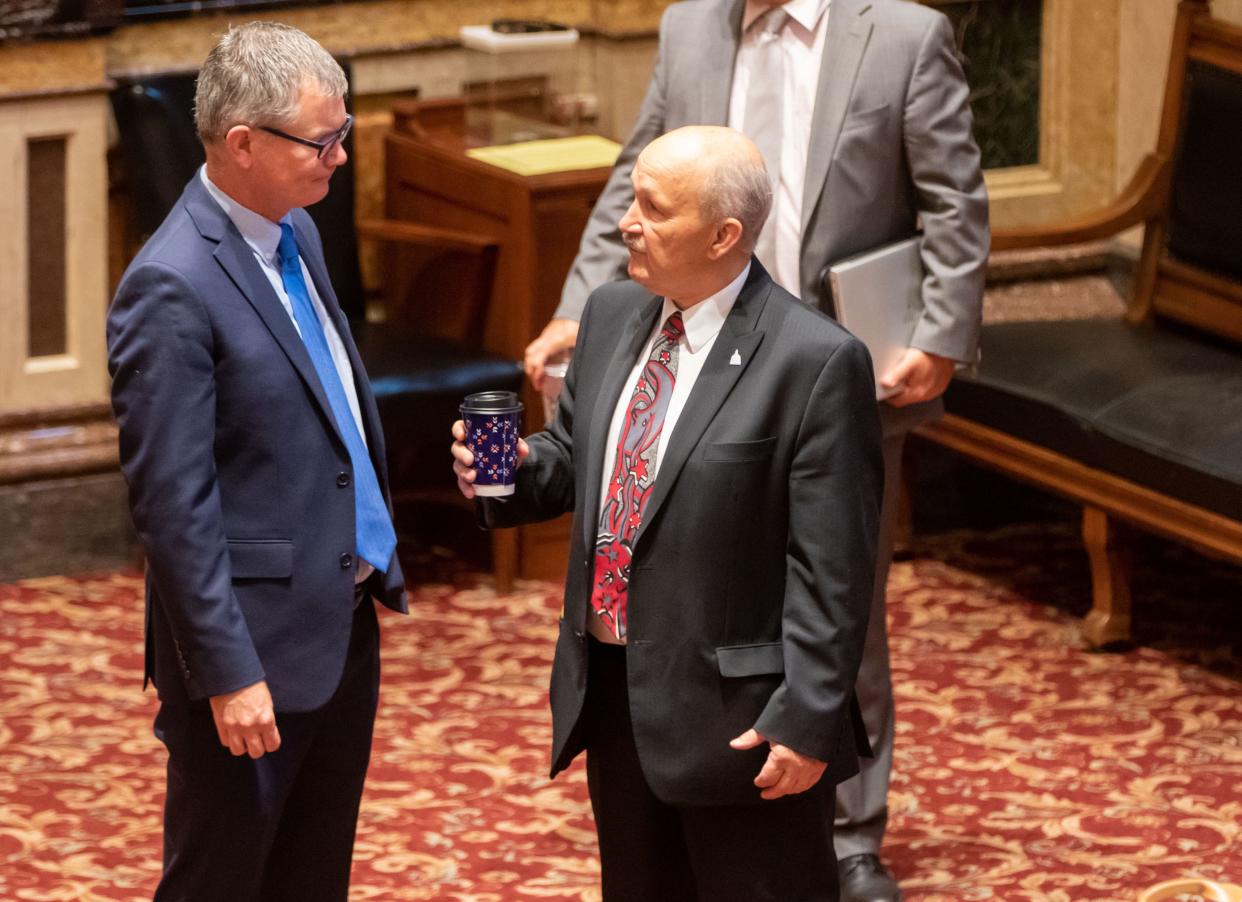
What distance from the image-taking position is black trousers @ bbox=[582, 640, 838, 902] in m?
2.64

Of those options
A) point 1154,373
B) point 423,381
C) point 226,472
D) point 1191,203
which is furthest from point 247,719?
point 1191,203

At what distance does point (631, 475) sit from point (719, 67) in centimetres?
115

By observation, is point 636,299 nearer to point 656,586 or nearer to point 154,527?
point 656,586

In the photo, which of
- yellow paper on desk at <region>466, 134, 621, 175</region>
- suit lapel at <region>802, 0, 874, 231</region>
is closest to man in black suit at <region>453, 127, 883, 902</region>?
suit lapel at <region>802, 0, 874, 231</region>

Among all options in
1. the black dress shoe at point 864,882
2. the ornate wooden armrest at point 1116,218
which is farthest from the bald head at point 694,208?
the ornate wooden armrest at point 1116,218

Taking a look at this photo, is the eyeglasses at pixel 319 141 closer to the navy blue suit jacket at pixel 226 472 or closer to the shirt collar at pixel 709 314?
the navy blue suit jacket at pixel 226 472

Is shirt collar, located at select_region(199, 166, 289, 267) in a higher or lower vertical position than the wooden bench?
higher

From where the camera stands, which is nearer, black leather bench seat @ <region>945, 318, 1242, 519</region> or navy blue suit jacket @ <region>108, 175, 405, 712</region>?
navy blue suit jacket @ <region>108, 175, 405, 712</region>

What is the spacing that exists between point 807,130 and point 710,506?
114cm

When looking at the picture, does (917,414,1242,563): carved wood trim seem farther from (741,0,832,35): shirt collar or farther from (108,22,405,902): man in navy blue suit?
(108,22,405,902): man in navy blue suit

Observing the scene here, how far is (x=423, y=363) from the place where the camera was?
5258 millimetres

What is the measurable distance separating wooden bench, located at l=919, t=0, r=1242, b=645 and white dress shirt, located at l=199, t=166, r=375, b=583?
8.04 feet

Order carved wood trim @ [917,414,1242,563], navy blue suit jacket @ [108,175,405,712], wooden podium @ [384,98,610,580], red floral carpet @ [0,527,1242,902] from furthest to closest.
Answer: wooden podium @ [384,98,610,580] → carved wood trim @ [917,414,1242,563] → red floral carpet @ [0,527,1242,902] → navy blue suit jacket @ [108,175,405,712]

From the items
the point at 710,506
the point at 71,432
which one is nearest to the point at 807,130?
the point at 710,506
